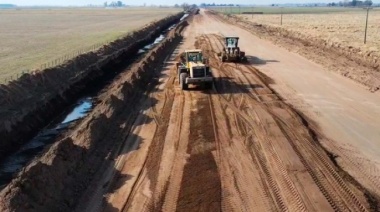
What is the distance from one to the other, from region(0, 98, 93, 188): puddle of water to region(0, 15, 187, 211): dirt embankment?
0.77 metres

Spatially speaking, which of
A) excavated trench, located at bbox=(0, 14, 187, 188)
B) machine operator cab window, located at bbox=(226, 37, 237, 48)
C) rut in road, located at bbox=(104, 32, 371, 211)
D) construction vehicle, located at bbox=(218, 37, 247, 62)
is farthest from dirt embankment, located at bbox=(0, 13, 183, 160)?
machine operator cab window, located at bbox=(226, 37, 237, 48)

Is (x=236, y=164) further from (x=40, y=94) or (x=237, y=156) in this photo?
(x=40, y=94)

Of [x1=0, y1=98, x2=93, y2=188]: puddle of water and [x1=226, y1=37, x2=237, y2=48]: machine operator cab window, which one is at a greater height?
[x1=226, y1=37, x2=237, y2=48]: machine operator cab window

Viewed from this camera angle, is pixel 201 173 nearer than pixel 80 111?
Yes

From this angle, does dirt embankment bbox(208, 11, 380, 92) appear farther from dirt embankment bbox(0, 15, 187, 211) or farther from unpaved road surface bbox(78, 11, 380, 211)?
dirt embankment bbox(0, 15, 187, 211)

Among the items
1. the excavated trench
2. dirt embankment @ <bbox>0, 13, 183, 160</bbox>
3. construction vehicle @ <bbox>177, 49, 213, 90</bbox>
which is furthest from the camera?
construction vehicle @ <bbox>177, 49, 213, 90</bbox>

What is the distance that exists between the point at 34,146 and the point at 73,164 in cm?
400

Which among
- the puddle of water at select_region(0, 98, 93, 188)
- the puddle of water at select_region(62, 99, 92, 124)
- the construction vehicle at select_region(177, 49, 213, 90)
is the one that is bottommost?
the puddle of water at select_region(0, 98, 93, 188)

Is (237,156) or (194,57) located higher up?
(194,57)

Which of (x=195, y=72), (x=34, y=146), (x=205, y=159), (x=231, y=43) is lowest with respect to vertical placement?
(x=34, y=146)

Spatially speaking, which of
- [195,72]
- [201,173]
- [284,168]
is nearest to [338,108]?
[195,72]

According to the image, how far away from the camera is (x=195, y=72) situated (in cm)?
2328

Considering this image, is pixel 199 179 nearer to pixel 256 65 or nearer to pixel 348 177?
pixel 348 177

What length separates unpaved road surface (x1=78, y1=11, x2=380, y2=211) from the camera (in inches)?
449
